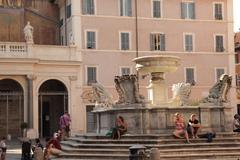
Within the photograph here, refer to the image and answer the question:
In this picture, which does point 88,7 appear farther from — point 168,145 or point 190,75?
point 168,145

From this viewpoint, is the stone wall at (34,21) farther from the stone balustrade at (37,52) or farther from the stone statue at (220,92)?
the stone statue at (220,92)

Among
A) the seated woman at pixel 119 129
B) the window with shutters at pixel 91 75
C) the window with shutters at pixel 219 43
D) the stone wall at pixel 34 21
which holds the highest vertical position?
the stone wall at pixel 34 21

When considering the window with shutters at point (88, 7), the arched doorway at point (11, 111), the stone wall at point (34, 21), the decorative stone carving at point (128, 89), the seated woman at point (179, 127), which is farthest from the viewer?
the stone wall at point (34, 21)

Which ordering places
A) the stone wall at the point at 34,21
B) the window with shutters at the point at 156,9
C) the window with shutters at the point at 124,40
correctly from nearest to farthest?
the window with shutters at the point at 124,40
the stone wall at the point at 34,21
the window with shutters at the point at 156,9

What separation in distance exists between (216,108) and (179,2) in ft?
84.7

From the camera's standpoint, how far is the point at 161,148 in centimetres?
1852

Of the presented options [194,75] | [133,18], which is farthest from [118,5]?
[194,75]

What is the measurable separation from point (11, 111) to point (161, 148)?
84.2 ft

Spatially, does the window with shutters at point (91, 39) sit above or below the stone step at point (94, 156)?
above

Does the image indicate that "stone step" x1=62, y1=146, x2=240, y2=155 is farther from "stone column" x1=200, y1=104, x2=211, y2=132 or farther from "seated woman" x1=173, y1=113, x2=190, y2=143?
"stone column" x1=200, y1=104, x2=211, y2=132

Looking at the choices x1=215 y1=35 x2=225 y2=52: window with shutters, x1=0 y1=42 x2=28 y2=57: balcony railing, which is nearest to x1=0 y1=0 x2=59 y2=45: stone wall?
x1=0 y1=42 x2=28 y2=57: balcony railing

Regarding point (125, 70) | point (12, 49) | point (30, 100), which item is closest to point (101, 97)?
point (30, 100)

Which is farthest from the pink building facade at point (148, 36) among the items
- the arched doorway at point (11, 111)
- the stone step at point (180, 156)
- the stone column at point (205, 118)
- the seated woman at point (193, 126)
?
the stone step at point (180, 156)

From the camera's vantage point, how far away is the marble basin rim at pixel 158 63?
22.6 m
